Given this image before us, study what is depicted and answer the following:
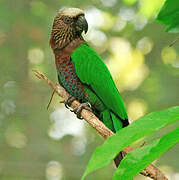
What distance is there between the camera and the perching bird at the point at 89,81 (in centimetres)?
266

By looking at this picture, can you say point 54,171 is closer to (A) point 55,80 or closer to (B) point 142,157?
(A) point 55,80

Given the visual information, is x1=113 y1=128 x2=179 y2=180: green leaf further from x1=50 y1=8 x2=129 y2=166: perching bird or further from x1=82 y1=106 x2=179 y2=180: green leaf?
x1=50 y1=8 x2=129 y2=166: perching bird

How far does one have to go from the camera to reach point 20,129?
7.44m

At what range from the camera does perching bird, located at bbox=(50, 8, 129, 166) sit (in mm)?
2658

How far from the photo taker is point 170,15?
75cm

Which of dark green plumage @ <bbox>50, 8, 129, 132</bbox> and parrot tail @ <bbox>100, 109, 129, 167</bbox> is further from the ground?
dark green plumage @ <bbox>50, 8, 129, 132</bbox>

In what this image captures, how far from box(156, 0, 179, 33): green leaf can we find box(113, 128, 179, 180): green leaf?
0.23 metres

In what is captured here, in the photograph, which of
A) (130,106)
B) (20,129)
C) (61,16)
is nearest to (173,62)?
(130,106)

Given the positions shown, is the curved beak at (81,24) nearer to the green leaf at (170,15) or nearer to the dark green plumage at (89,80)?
the dark green plumage at (89,80)

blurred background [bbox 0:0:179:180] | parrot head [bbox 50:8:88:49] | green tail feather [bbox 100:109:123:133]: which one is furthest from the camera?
blurred background [bbox 0:0:179:180]

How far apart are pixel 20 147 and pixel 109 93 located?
5047mm

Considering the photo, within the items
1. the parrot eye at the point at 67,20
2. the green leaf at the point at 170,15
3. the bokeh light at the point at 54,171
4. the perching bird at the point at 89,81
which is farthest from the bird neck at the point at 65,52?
the bokeh light at the point at 54,171

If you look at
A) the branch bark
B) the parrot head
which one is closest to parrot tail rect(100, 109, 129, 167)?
the branch bark

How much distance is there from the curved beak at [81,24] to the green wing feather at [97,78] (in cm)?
23
